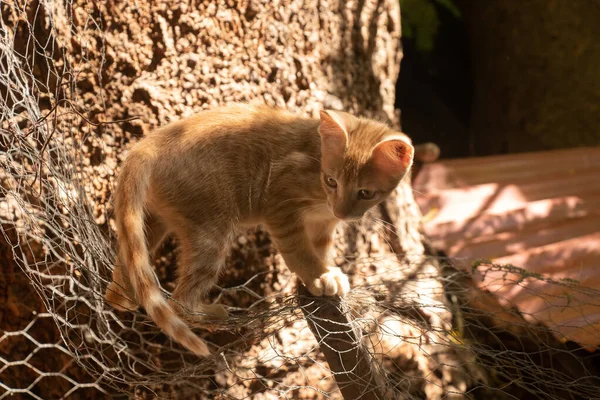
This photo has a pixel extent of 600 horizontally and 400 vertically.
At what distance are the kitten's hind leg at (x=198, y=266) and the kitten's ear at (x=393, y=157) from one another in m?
0.53

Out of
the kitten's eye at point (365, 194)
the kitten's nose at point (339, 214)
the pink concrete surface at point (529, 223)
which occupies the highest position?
the kitten's eye at point (365, 194)

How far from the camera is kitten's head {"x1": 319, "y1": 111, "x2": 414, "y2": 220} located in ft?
6.20

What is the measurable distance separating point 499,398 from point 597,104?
309 cm

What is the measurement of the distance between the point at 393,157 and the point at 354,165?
0.13m

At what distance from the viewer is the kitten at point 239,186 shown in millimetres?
1844

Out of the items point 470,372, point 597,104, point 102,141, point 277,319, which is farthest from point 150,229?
point 597,104

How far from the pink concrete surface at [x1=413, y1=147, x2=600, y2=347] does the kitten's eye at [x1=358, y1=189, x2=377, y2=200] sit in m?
0.68

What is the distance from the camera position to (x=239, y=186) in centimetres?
197

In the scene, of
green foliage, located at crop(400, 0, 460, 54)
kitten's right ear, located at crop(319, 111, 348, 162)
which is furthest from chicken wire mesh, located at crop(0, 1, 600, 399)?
green foliage, located at crop(400, 0, 460, 54)

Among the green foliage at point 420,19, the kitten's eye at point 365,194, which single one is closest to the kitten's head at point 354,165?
the kitten's eye at point 365,194

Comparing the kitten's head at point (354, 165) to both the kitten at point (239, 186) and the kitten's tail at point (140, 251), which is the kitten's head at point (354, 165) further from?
the kitten's tail at point (140, 251)

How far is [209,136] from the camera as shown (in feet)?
6.35

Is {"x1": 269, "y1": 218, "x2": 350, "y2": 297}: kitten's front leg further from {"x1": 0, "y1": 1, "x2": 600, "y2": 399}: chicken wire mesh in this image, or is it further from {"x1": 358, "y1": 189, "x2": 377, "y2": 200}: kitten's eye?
{"x1": 358, "y1": 189, "x2": 377, "y2": 200}: kitten's eye

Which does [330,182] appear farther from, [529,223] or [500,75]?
[500,75]
